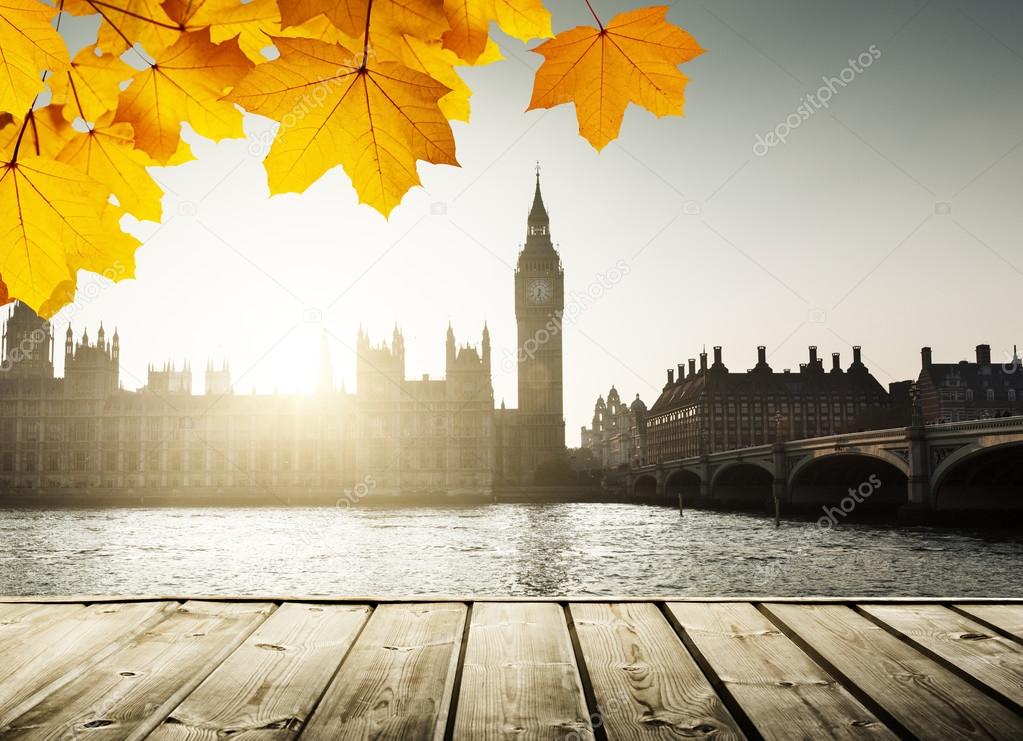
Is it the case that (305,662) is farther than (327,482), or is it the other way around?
(327,482)

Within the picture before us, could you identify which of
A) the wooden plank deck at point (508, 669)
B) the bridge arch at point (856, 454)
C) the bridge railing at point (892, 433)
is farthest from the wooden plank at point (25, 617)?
the bridge arch at point (856, 454)

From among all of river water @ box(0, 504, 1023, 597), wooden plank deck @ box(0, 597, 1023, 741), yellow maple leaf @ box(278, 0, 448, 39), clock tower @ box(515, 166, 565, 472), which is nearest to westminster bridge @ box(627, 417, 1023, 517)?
river water @ box(0, 504, 1023, 597)

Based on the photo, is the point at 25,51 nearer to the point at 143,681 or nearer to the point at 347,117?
the point at 347,117

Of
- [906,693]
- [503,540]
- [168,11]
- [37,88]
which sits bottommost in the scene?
[503,540]

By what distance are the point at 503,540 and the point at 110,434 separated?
159 ft

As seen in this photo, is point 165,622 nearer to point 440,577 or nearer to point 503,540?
point 440,577

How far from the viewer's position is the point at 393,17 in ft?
2.52

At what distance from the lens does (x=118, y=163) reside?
1.00 meters

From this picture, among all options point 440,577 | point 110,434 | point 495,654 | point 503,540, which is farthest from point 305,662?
point 110,434

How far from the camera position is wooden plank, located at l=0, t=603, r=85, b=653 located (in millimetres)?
2004

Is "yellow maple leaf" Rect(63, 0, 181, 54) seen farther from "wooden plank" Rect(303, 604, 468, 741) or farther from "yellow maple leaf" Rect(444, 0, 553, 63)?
"wooden plank" Rect(303, 604, 468, 741)

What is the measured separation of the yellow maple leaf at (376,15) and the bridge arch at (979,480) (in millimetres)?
27645

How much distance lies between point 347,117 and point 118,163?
1.36ft

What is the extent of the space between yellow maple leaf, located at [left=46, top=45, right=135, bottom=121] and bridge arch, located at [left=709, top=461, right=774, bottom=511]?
158 ft
